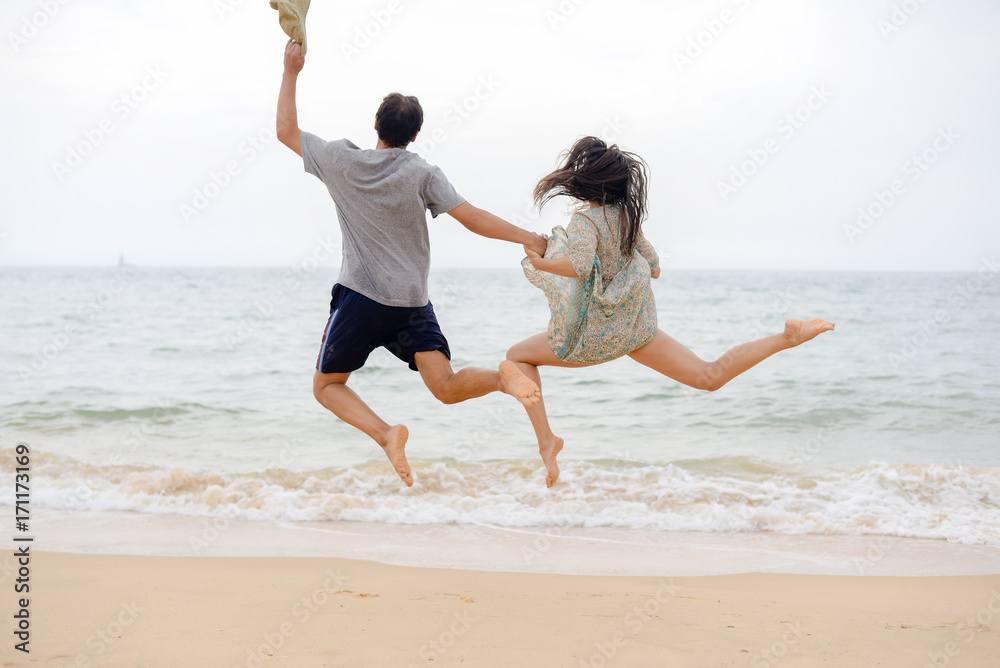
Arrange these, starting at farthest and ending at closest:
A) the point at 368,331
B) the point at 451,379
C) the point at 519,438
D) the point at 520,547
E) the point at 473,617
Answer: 1. the point at 519,438
2. the point at 520,547
3. the point at 473,617
4. the point at 451,379
5. the point at 368,331

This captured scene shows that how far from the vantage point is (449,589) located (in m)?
4.84

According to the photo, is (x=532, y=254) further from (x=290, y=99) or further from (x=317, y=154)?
(x=290, y=99)

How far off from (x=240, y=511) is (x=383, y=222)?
14.0 ft

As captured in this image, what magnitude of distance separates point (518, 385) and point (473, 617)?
1537 mm

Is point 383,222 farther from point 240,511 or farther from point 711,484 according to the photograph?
point 711,484

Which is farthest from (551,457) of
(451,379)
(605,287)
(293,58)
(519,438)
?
(519,438)

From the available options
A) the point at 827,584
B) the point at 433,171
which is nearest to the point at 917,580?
the point at 827,584

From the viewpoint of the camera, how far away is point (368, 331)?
3.82 metres

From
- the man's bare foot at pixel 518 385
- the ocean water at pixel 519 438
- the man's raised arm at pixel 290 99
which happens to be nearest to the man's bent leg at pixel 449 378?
the man's bare foot at pixel 518 385

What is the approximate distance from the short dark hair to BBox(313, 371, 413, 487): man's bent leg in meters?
1.22

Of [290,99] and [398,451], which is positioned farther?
[398,451]

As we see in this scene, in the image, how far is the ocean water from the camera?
7.00 meters

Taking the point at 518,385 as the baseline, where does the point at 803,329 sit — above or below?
above

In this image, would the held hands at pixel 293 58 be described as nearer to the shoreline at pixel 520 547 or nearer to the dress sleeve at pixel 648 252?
the dress sleeve at pixel 648 252
